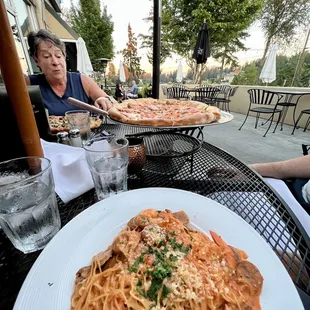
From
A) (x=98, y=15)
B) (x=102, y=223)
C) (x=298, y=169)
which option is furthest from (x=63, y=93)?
(x=98, y=15)

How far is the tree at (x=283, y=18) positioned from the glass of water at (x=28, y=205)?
1346 centimetres

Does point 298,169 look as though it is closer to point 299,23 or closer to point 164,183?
point 164,183

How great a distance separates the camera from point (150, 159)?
1.02 meters

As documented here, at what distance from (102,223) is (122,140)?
0.37m

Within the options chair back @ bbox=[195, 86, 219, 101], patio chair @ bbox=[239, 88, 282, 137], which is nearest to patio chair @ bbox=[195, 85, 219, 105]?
chair back @ bbox=[195, 86, 219, 101]

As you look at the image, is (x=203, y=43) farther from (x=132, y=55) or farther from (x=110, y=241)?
(x=132, y=55)

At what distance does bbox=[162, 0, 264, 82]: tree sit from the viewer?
916 cm

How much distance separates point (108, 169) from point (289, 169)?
1.23 m

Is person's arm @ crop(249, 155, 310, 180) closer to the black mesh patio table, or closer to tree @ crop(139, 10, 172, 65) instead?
the black mesh patio table

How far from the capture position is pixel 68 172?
749 mm

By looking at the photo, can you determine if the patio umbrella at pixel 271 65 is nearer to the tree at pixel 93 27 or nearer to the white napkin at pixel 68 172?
the white napkin at pixel 68 172

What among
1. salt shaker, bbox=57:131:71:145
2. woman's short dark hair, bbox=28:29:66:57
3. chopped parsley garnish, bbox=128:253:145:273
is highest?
woman's short dark hair, bbox=28:29:66:57

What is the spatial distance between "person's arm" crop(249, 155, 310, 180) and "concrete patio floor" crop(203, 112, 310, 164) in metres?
2.09

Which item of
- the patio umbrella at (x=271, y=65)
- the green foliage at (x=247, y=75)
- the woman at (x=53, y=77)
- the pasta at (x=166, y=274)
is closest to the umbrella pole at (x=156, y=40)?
the woman at (x=53, y=77)
